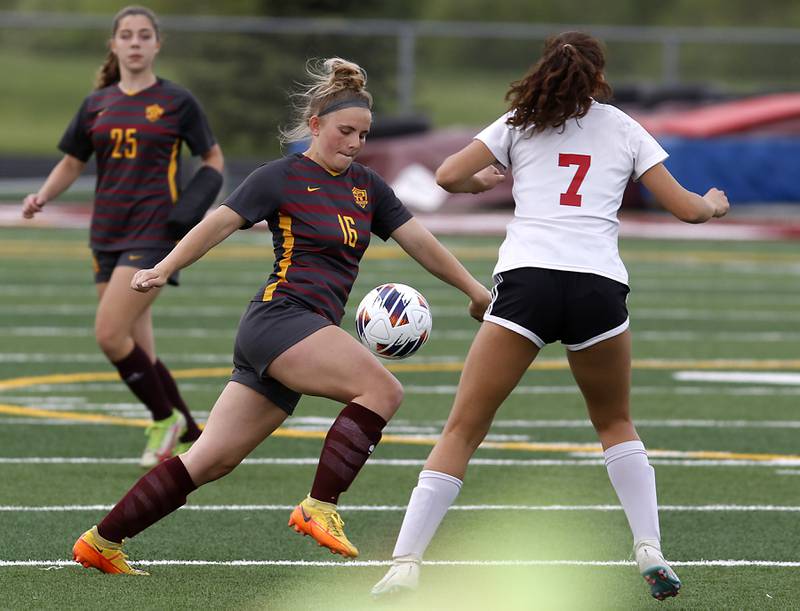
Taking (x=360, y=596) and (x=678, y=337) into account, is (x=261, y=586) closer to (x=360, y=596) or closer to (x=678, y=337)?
(x=360, y=596)

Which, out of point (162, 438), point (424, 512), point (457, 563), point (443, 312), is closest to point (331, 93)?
point (424, 512)

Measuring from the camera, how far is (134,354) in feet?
28.3

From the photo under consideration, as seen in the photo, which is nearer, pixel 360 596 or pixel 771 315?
pixel 360 596

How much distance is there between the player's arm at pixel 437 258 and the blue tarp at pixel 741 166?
64.1ft

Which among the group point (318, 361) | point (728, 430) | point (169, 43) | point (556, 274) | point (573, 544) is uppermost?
point (556, 274)

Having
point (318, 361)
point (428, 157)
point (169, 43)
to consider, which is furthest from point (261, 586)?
point (169, 43)

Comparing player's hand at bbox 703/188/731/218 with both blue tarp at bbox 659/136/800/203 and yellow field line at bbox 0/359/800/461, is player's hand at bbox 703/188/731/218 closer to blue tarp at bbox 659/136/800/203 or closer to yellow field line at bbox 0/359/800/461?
yellow field line at bbox 0/359/800/461

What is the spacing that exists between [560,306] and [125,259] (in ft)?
11.3

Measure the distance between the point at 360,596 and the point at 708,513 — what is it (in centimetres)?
229

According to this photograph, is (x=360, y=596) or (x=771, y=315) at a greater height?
(x=360, y=596)

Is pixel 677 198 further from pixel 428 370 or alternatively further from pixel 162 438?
pixel 428 370

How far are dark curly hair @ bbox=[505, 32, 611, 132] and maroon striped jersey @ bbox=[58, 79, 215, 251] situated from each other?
326 centimetres

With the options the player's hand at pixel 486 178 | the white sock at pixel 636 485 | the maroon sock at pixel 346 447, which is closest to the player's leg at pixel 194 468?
the maroon sock at pixel 346 447

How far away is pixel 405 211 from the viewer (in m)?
6.41
